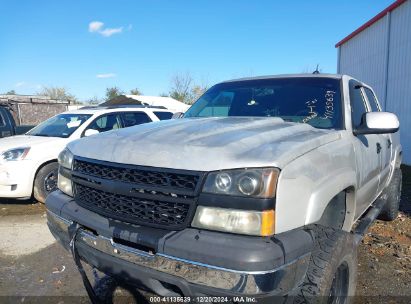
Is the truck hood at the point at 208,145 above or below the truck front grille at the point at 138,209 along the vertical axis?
above

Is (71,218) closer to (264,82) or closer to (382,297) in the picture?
(264,82)

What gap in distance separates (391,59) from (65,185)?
12.7m

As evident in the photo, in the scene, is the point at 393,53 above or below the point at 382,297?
above

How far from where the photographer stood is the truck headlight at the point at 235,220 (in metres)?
1.90

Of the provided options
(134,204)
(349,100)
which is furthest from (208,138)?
(349,100)

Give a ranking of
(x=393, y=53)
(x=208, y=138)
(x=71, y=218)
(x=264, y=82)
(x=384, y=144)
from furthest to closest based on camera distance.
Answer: (x=393, y=53) < (x=384, y=144) < (x=264, y=82) < (x=71, y=218) < (x=208, y=138)

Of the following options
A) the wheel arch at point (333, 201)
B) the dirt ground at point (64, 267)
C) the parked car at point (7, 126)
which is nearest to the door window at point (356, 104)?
the wheel arch at point (333, 201)

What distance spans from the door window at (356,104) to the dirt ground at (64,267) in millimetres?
1524

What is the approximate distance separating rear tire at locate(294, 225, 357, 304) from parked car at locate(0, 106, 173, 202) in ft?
16.5

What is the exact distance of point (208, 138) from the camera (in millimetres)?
2318

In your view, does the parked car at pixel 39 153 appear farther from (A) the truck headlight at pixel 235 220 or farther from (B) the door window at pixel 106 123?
(A) the truck headlight at pixel 235 220

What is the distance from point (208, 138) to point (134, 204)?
0.61m

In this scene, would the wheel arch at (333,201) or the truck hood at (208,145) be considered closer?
the truck hood at (208,145)

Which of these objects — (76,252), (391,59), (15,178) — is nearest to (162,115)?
(15,178)
